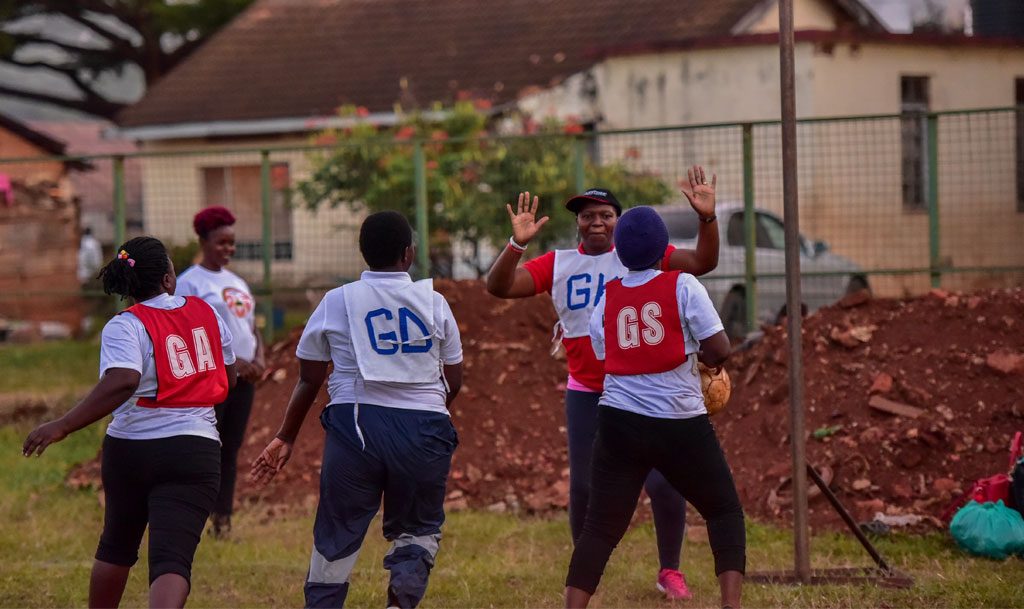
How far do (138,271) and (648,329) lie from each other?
213 centimetres

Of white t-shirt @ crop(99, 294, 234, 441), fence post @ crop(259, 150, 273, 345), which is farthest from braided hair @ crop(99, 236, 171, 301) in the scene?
fence post @ crop(259, 150, 273, 345)

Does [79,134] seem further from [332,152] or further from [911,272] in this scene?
[911,272]

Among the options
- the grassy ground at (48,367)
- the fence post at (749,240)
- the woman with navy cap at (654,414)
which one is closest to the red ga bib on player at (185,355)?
the woman with navy cap at (654,414)

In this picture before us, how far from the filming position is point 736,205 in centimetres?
1288

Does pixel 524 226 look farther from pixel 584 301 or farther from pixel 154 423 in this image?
pixel 154 423

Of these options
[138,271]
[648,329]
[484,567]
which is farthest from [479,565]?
[138,271]

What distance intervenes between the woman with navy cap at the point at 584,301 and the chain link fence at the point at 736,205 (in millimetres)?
5028

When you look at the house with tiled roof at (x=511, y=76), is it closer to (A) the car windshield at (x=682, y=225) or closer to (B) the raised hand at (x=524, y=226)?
(A) the car windshield at (x=682, y=225)

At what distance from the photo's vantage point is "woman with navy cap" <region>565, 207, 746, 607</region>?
583cm

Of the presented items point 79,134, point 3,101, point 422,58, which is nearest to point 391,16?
point 422,58

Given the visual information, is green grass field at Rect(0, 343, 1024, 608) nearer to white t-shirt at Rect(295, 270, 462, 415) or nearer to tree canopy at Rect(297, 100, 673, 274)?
white t-shirt at Rect(295, 270, 462, 415)

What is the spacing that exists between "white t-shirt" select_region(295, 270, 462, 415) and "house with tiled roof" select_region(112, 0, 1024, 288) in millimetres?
7536

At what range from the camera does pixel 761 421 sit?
10.0m

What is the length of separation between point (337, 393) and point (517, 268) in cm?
142
